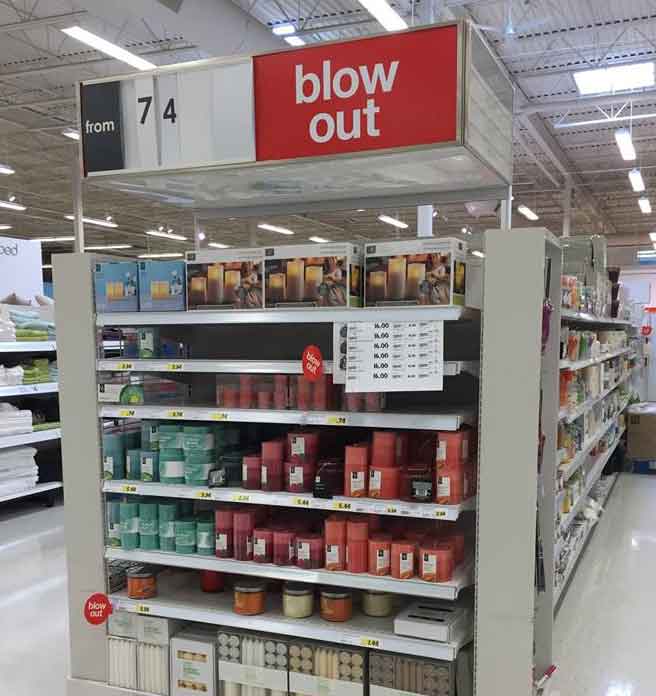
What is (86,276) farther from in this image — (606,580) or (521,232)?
(606,580)

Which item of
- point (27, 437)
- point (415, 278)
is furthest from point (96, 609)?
point (27, 437)

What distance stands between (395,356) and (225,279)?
0.78 metres

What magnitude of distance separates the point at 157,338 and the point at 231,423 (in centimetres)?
52

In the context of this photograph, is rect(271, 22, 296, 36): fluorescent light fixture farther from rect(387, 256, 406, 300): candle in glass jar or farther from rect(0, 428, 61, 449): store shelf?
rect(387, 256, 406, 300): candle in glass jar

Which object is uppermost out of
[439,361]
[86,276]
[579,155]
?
[579,155]

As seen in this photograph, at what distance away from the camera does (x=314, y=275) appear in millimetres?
2564

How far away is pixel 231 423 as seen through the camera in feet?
10.3

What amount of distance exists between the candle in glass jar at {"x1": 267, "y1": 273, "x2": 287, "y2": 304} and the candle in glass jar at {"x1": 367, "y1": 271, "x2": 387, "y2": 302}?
336 mm

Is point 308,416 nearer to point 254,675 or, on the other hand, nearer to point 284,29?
point 254,675

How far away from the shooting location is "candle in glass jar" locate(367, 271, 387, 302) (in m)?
2.52

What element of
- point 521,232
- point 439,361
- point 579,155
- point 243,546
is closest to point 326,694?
point 243,546

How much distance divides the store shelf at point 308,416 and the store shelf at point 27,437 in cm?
355

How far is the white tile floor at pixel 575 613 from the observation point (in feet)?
10.7

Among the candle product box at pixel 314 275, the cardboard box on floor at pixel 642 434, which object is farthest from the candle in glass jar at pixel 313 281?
the cardboard box on floor at pixel 642 434
